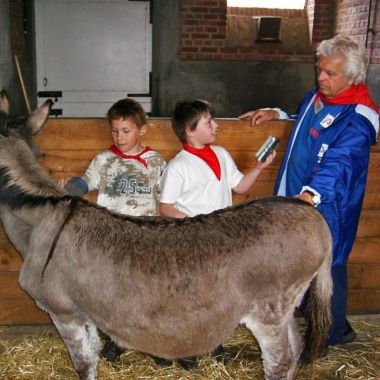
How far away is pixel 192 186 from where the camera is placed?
10.6ft

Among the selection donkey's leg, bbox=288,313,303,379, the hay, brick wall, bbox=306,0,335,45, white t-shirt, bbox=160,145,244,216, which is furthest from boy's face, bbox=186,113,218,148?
brick wall, bbox=306,0,335,45

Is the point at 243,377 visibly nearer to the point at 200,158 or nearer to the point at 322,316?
the point at 322,316

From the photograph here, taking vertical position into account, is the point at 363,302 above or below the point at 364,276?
below

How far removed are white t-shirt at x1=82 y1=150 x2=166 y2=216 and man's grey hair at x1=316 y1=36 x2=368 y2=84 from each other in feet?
4.32

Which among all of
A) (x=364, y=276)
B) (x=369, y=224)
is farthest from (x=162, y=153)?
(x=364, y=276)

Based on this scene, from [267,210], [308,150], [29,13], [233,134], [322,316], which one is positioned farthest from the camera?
[29,13]

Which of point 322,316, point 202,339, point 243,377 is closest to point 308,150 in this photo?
point 322,316

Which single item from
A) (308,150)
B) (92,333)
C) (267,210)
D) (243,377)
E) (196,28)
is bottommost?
(243,377)

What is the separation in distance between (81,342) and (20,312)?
130cm

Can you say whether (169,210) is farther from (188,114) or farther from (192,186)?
(188,114)

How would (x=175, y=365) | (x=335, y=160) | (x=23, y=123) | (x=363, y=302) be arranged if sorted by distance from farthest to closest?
1. (x=363, y=302)
2. (x=175, y=365)
3. (x=23, y=123)
4. (x=335, y=160)

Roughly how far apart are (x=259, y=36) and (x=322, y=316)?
7.49 meters

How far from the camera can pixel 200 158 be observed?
3287mm

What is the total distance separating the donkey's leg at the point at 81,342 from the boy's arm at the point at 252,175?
131 centimetres
